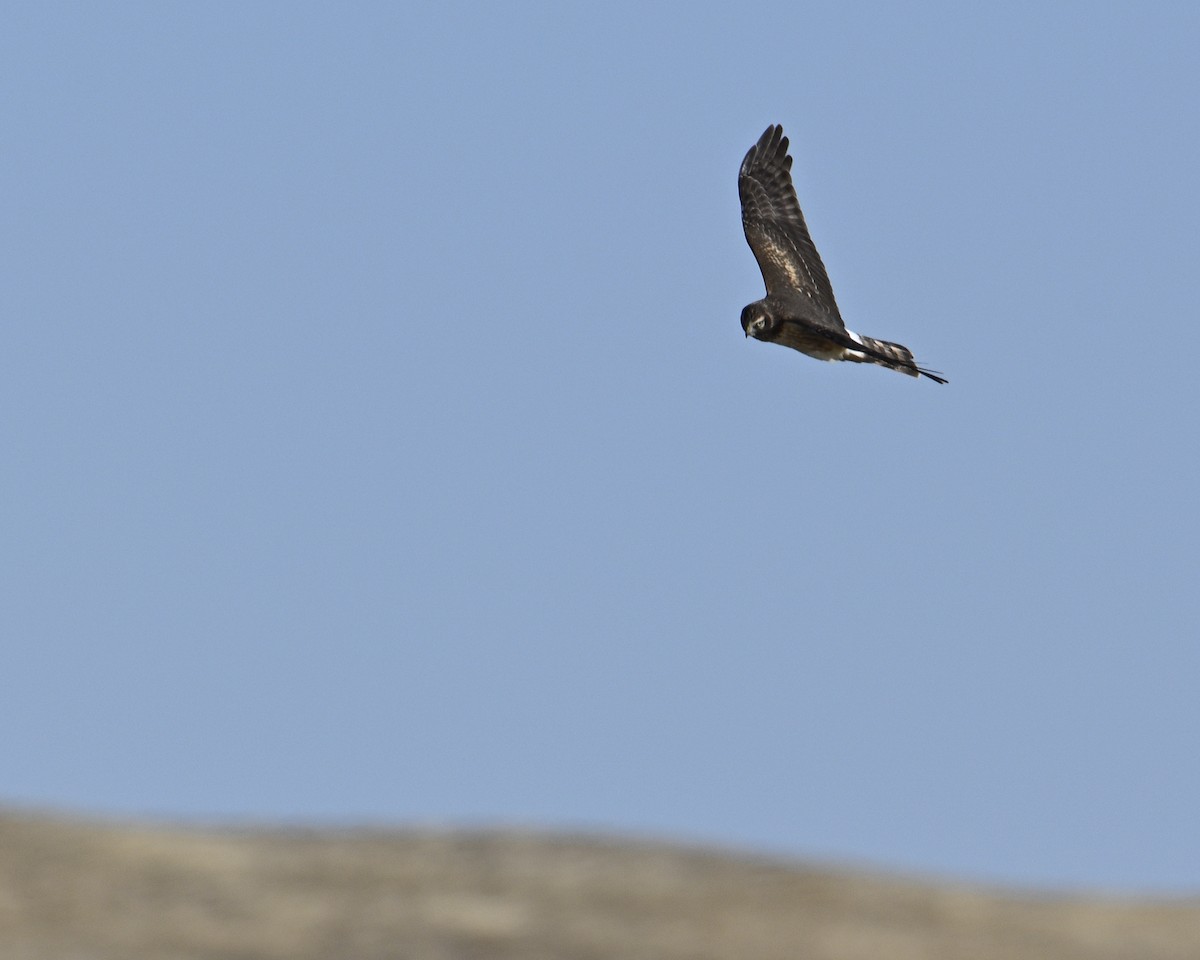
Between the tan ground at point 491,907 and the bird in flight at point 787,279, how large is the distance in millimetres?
12710

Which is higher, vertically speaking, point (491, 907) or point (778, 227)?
point (778, 227)

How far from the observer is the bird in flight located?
22484 mm

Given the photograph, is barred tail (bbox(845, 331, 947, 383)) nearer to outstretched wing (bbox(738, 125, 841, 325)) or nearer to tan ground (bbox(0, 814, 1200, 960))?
outstretched wing (bbox(738, 125, 841, 325))

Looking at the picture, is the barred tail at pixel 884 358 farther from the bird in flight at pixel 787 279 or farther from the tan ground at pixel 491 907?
the tan ground at pixel 491 907

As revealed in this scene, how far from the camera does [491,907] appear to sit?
30.8 ft

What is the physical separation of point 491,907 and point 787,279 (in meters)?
15.6

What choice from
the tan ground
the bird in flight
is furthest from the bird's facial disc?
the tan ground

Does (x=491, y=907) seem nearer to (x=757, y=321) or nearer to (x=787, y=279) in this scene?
(x=757, y=321)

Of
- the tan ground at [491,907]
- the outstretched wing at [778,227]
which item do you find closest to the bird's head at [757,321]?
the outstretched wing at [778,227]

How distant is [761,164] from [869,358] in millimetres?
3911

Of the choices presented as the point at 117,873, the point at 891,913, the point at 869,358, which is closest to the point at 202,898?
the point at 117,873

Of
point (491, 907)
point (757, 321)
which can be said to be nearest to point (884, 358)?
point (757, 321)

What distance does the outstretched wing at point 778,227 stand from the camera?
24016mm

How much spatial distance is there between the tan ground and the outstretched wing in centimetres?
1444
